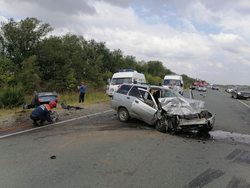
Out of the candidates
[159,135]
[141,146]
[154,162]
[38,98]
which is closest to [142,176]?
[154,162]

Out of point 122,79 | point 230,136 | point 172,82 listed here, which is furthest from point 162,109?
point 172,82

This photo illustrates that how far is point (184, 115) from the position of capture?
1159 centimetres

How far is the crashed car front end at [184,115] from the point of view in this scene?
11547 mm

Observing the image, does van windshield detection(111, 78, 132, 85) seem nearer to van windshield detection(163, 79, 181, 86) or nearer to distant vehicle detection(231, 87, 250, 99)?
van windshield detection(163, 79, 181, 86)

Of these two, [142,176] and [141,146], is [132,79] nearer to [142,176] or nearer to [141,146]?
[141,146]

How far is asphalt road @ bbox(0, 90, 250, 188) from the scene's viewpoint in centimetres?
625

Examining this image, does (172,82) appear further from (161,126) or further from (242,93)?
(161,126)

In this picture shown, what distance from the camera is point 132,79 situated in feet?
91.7

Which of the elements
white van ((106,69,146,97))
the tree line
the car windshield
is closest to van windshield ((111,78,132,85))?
white van ((106,69,146,97))

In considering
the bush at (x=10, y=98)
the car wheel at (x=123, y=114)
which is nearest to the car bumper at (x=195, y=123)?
the car wheel at (x=123, y=114)

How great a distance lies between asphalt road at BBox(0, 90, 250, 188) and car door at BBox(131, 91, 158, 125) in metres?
0.69

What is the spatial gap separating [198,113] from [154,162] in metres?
4.78

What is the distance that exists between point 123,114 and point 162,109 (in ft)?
9.48

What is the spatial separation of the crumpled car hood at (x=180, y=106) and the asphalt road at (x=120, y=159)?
0.83 metres
